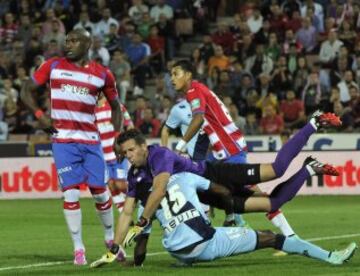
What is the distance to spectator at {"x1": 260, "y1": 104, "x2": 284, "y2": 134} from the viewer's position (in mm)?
26844

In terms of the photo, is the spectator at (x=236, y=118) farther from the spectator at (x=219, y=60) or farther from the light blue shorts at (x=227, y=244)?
the light blue shorts at (x=227, y=244)

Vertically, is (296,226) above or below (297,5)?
below

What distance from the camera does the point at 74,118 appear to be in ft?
45.2

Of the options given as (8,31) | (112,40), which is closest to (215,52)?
(112,40)

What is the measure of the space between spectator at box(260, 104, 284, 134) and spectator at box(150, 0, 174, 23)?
5510 millimetres

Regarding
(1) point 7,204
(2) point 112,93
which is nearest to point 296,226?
(2) point 112,93

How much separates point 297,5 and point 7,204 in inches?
391

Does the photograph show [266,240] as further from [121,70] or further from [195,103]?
[121,70]

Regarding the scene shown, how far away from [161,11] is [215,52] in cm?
280

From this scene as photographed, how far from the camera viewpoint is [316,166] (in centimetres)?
1273

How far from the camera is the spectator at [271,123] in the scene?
26.8 metres

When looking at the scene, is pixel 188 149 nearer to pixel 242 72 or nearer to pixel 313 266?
pixel 313 266

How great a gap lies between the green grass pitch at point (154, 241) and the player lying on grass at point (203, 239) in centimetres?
16

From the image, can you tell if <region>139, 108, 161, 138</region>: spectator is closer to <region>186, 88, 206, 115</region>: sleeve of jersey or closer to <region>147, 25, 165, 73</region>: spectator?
<region>147, 25, 165, 73</region>: spectator
